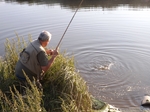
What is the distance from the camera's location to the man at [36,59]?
5.03 m

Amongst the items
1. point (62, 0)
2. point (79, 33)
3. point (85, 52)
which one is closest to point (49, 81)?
point (85, 52)

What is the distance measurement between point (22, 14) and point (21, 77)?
596 inches

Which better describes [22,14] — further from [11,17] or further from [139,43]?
[139,43]

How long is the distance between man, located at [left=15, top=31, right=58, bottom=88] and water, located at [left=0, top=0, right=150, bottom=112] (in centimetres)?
257

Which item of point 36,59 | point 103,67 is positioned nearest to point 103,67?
point 103,67

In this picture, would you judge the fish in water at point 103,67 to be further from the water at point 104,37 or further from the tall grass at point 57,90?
the tall grass at point 57,90

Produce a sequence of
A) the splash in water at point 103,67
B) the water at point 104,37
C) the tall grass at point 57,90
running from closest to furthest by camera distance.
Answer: the tall grass at point 57,90, the water at point 104,37, the splash in water at point 103,67

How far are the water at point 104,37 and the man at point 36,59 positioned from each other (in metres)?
2.57

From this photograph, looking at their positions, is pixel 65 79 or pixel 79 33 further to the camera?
pixel 79 33

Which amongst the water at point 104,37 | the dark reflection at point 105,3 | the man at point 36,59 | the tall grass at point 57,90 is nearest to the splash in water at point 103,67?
the water at point 104,37

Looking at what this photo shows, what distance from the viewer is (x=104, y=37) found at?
1297cm

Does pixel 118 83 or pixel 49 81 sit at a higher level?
pixel 49 81

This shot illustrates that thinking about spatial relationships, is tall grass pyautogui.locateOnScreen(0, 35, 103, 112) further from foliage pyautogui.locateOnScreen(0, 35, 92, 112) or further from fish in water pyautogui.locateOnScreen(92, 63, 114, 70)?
fish in water pyautogui.locateOnScreen(92, 63, 114, 70)

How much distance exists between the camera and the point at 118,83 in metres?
7.98
